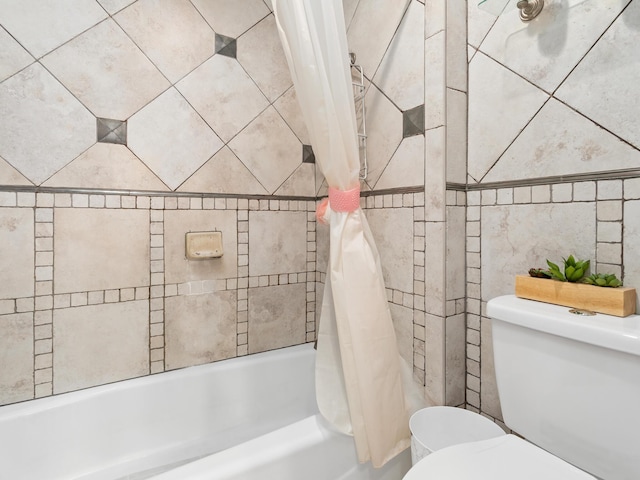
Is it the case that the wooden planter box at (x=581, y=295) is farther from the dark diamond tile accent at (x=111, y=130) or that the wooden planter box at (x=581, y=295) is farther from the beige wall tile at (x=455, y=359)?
the dark diamond tile accent at (x=111, y=130)

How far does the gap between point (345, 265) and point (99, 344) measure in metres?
1.02

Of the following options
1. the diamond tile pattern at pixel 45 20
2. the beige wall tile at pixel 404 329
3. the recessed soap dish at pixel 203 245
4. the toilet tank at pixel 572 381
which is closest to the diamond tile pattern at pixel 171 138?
the recessed soap dish at pixel 203 245

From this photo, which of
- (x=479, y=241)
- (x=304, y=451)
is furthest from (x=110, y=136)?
(x=479, y=241)

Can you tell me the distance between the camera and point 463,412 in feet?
3.69

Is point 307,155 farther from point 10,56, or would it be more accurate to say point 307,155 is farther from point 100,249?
point 10,56

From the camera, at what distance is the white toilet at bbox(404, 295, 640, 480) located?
71 cm

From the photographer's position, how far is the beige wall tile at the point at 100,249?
128 centimetres

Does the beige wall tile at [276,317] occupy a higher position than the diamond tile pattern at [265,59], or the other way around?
the diamond tile pattern at [265,59]

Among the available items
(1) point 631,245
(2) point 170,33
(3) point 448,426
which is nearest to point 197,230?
(2) point 170,33

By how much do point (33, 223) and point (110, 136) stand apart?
41 centimetres

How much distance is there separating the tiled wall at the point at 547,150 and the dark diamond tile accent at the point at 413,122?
166 mm

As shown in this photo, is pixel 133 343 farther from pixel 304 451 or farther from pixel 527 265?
pixel 527 265

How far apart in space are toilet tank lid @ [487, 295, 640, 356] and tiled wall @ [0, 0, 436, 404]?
0.38 m

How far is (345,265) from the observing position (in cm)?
113
